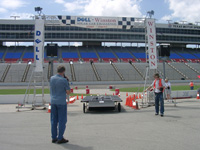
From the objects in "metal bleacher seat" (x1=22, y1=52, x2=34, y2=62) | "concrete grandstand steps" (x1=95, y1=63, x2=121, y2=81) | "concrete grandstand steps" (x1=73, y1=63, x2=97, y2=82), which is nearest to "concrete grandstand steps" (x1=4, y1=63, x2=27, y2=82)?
"metal bleacher seat" (x1=22, y1=52, x2=34, y2=62)

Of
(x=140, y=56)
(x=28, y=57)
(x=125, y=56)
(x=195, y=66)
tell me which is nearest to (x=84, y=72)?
(x=125, y=56)

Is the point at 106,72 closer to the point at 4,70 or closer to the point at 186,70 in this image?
the point at 186,70

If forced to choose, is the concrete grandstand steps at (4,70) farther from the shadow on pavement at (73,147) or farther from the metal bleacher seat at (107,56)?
the shadow on pavement at (73,147)

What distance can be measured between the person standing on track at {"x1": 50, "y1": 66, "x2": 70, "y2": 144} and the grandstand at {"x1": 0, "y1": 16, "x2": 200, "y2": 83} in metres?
35.9

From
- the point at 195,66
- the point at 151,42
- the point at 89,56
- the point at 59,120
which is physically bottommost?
the point at 59,120

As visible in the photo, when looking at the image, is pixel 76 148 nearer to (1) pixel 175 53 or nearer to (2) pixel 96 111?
(2) pixel 96 111

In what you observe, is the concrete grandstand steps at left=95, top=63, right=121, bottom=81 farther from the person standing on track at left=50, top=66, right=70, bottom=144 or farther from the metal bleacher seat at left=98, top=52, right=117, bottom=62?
the person standing on track at left=50, top=66, right=70, bottom=144

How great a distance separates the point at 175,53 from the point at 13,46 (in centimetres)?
4715

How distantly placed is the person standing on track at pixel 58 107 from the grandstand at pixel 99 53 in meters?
35.9

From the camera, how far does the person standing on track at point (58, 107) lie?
192 inches

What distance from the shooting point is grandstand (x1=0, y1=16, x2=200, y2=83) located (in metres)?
43.5

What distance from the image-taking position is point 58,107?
4957 millimetres

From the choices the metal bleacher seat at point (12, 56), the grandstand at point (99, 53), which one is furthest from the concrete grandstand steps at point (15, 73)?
the metal bleacher seat at point (12, 56)

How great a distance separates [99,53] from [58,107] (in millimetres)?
51186
